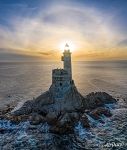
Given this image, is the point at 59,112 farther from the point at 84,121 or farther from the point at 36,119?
the point at 84,121

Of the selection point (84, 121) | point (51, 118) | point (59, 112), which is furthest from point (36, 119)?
point (84, 121)

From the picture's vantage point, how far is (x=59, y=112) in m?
45.4

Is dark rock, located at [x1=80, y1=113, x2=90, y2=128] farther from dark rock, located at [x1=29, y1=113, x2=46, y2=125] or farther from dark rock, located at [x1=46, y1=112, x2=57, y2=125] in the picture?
dark rock, located at [x1=29, y1=113, x2=46, y2=125]

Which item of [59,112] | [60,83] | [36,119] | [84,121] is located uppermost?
[60,83]

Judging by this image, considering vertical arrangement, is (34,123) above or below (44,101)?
below

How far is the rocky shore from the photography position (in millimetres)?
41344

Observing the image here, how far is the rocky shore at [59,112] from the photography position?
41.3 meters

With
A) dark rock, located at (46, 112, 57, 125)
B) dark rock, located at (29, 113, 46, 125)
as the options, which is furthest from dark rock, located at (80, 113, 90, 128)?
dark rock, located at (29, 113, 46, 125)

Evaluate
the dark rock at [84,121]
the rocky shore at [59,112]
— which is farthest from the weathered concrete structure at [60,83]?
the dark rock at [84,121]

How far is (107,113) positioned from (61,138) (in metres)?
15.8

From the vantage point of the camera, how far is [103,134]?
126 feet

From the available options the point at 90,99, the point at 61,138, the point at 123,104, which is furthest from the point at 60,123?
the point at 123,104

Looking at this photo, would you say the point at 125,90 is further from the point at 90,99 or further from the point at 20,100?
the point at 20,100

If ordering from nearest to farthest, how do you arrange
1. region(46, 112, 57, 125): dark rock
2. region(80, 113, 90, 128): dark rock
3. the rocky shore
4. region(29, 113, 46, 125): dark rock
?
the rocky shore
region(80, 113, 90, 128): dark rock
region(29, 113, 46, 125): dark rock
region(46, 112, 57, 125): dark rock
